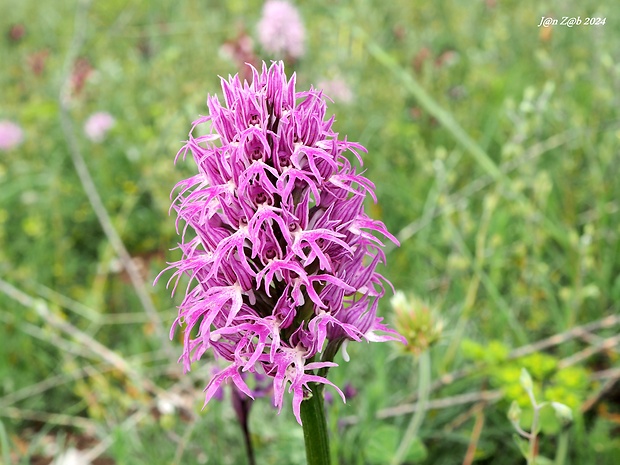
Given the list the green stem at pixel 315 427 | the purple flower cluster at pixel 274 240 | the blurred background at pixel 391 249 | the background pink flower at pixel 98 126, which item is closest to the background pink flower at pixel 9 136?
the blurred background at pixel 391 249

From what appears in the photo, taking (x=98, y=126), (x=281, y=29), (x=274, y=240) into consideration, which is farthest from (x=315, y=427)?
(x=98, y=126)

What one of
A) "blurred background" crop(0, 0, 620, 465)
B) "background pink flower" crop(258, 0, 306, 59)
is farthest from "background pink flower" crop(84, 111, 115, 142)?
"background pink flower" crop(258, 0, 306, 59)

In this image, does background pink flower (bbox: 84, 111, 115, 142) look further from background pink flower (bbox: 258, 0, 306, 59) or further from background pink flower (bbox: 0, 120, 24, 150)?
background pink flower (bbox: 258, 0, 306, 59)

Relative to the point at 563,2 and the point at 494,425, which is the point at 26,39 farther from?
the point at 494,425

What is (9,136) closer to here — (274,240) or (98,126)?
(98,126)

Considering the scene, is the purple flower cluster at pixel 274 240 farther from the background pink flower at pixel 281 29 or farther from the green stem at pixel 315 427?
the background pink flower at pixel 281 29
